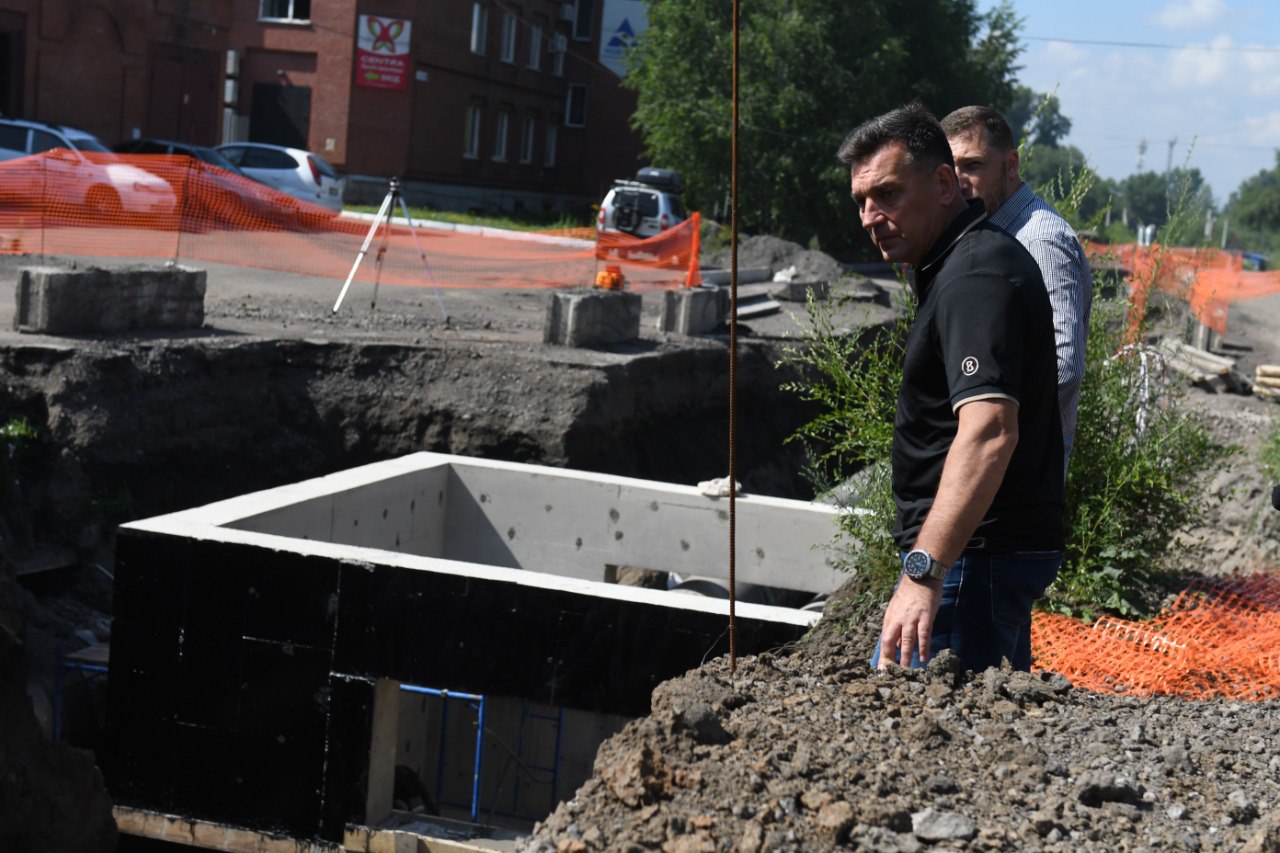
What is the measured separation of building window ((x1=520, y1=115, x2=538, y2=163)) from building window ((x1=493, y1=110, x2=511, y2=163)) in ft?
4.30

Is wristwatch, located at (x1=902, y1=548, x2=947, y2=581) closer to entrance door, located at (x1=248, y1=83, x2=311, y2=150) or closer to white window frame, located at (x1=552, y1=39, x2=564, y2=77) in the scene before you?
entrance door, located at (x1=248, y1=83, x2=311, y2=150)

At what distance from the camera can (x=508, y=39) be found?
3838 cm

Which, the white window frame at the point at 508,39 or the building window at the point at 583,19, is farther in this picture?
the building window at the point at 583,19

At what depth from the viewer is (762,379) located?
1462cm

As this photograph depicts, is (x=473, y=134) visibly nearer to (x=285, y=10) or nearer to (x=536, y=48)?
(x=536, y=48)

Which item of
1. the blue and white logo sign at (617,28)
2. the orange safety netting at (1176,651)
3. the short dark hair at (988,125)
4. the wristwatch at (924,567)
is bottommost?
the orange safety netting at (1176,651)

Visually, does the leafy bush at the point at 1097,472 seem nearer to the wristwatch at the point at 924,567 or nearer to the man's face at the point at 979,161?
the man's face at the point at 979,161

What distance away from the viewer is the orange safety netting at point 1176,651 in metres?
4.86

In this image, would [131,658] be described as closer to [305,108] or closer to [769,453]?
[769,453]

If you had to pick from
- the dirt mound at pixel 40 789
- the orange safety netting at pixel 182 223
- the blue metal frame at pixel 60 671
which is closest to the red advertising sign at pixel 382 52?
the orange safety netting at pixel 182 223

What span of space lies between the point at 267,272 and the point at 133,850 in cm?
1073

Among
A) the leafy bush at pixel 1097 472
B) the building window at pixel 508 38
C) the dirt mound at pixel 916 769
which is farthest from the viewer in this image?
the building window at pixel 508 38

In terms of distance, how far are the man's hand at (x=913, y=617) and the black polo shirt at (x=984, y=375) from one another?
0.32 meters

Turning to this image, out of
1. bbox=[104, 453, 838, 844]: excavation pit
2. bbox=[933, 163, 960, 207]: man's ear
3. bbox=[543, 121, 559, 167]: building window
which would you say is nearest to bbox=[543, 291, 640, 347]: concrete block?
bbox=[104, 453, 838, 844]: excavation pit
